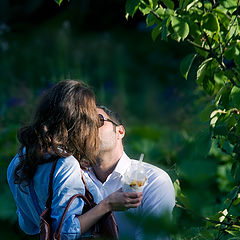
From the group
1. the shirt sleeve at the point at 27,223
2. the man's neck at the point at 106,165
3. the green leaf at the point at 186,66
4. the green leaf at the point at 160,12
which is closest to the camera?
the green leaf at the point at 160,12

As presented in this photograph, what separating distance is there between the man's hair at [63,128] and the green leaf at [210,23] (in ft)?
2.14

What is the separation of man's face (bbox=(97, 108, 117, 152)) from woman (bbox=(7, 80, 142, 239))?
12 cm

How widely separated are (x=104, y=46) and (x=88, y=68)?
4.64ft

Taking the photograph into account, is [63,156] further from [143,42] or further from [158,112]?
[143,42]

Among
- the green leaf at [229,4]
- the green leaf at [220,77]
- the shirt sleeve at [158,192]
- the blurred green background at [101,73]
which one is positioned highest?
the green leaf at [229,4]

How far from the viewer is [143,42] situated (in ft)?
39.3

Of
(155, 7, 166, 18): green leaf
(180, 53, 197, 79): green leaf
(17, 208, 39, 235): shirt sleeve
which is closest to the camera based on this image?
(155, 7, 166, 18): green leaf

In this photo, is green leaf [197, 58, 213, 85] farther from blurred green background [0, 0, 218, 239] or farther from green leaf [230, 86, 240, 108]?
blurred green background [0, 0, 218, 239]

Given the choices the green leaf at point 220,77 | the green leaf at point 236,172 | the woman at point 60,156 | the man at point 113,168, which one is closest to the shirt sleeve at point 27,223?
the woman at point 60,156

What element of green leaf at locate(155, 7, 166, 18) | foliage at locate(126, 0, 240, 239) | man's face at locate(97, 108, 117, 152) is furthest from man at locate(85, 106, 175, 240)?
green leaf at locate(155, 7, 166, 18)

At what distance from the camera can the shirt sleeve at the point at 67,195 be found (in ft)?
5.83

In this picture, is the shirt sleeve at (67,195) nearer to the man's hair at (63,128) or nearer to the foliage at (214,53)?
the man's hair at (63,128)

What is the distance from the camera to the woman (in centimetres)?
181

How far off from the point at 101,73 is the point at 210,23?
6.82m
